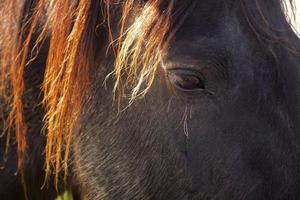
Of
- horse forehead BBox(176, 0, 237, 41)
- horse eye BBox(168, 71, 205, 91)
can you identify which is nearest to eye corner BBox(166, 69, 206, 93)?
horse eye BBox(168, 71, 205, 91)

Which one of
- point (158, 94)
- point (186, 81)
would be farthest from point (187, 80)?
point (158, 94)

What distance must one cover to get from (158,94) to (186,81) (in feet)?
0.49

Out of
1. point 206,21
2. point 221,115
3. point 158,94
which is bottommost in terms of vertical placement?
point 221,115

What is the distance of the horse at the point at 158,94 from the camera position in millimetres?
1726

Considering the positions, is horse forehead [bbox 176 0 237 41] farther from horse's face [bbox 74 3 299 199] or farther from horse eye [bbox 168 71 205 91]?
horse eye [bbox 168 71 205 91]

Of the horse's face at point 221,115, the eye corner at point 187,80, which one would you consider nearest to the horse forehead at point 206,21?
the horse's face at point 221,115

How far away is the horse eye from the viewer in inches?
67.7

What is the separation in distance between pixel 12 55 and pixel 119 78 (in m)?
0.50

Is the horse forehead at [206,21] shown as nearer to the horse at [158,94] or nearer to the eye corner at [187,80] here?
the horse at [158,94]

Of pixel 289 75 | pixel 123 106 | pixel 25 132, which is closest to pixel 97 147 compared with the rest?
pixel 123 106

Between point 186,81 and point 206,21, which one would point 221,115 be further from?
point 206,21

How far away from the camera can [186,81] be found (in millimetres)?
1730

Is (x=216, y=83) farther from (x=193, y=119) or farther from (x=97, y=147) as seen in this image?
(x=97, y=147)

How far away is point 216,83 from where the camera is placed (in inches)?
67.8
